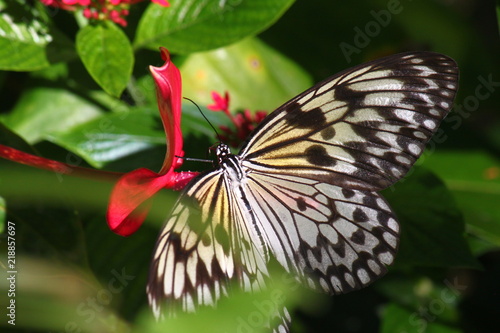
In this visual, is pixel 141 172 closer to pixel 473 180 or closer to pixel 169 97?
pixel 169 97

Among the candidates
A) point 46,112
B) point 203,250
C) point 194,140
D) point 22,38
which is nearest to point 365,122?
point 203,250

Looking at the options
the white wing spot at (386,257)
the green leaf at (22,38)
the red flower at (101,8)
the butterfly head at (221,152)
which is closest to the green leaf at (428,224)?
the white wing spot at (386,257)

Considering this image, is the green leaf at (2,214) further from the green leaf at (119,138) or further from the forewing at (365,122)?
the forewing at (365,122)

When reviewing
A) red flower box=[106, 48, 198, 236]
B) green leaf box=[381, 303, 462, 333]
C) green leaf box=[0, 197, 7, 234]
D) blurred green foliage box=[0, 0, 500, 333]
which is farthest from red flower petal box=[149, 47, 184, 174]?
green leaf box=[381, 303, 462, 333]

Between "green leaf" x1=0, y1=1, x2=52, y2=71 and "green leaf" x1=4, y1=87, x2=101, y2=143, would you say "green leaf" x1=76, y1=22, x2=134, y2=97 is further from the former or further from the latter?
"green leaf" x1=4, y1=87, x2=101, y2=143

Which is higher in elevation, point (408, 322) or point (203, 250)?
point (203, 250)

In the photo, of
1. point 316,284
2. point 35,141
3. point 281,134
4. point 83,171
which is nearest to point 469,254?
point 316,284
